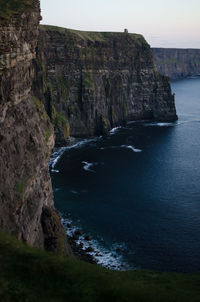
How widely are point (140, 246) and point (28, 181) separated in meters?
27.6

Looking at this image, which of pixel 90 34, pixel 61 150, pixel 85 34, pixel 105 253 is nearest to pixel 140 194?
pixel 105 253

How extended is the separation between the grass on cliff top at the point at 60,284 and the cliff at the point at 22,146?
10.6m

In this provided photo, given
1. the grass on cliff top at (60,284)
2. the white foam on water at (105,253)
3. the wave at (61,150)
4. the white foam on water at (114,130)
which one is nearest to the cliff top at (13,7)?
the grass on cliff top at (60,284)

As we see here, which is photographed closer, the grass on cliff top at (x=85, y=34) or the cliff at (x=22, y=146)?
the cliff at (x=22, y=146)

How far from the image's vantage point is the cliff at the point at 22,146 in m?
38.2

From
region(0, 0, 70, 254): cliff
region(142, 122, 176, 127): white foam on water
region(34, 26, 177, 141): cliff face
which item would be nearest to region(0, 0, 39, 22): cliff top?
region(0, 0, 70, 254): cliff

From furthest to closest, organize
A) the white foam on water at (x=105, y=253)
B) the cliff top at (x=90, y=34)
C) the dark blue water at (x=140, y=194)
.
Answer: the cliff top at (x=90, y=34)
the dark blue water at (x=140, y=194)
the white foam on water at (x=105, y=253)

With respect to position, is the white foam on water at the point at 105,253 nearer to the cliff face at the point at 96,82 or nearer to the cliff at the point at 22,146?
the cliff at the point at 22,146

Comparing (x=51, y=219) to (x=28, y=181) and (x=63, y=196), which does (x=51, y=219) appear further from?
(x=63, y=196)

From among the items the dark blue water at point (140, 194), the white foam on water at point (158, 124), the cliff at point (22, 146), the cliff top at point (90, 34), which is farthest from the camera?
the white foam on water at point (158, 124)

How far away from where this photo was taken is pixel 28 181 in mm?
42719

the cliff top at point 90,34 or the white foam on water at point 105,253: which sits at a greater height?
the cliff top at point 90,34

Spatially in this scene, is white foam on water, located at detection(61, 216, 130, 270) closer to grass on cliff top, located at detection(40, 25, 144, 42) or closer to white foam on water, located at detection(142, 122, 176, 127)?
grass on cliff top, located at detection(40, 25, 144, 42)

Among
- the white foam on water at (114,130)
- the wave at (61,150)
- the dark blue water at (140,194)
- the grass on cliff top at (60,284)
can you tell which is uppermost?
the grass on cliff top at (60,284)
